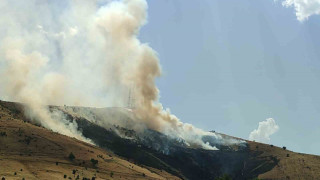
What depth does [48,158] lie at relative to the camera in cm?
14662

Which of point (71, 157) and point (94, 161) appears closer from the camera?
point (71, 157)

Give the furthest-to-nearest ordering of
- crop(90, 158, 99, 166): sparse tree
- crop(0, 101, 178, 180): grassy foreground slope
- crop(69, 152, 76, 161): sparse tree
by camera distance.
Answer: crop(90, 158, 99, 166): sparse tree → crop(69, 152, 76, 161): sparse tree → crop(0, 101, 178, 180): grassy foreground slope

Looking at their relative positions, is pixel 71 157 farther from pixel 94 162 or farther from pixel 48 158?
pixel 48 158

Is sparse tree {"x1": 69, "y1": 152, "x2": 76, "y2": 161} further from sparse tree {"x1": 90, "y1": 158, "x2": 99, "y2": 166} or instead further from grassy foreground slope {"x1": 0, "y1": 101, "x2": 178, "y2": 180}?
sparse tree {"x1": 90, "y1": 158, "x2": 99, "y2": 166}

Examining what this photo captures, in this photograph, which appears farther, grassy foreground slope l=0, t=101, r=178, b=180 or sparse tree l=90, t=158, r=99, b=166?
sparse tree l=90, t=158, r=99, b=166

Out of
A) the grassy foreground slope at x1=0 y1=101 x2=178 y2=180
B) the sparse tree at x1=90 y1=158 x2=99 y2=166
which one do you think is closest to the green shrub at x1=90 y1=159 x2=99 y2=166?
the sparse tree at x1=90 y1=158 x2=99 y2=166

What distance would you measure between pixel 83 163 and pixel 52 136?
3160 centimetres

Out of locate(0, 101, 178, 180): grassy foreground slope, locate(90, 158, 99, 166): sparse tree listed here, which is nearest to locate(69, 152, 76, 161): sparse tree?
locate(0, 101, 178, 180): grassy foreground slope

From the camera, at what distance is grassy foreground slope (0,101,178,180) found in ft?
418

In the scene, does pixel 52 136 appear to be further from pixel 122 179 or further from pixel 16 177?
pixel 16 177

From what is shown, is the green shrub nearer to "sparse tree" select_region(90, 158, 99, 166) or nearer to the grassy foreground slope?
"sparse tree" select_region(90, 158, 99, 166)

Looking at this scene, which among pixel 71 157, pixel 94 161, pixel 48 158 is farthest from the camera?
pixel 94 161

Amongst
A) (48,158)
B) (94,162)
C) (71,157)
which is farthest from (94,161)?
(48,158)

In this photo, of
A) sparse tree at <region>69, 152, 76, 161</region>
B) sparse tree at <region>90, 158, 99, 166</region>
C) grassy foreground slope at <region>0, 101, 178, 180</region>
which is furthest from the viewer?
sparse tree at <region>90, 158, 99, 166</region>
